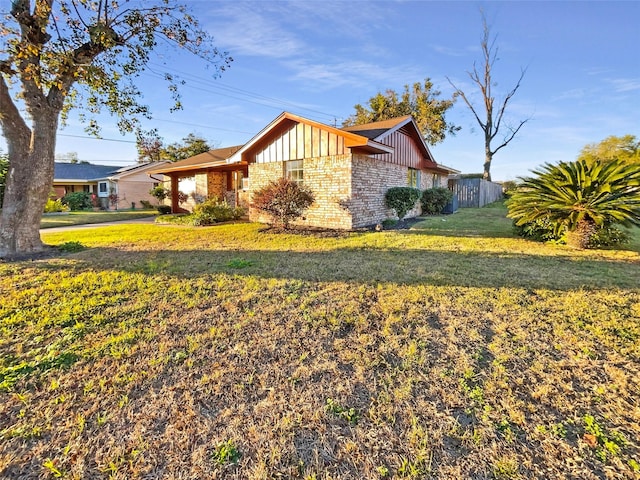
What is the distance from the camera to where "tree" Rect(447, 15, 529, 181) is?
23391 mm

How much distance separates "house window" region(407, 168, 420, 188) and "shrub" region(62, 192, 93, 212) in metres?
24.3

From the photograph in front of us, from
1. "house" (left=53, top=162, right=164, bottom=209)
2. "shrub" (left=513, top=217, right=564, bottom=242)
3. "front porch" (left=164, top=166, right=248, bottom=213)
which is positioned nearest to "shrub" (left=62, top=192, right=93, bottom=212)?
"house" (left=53, top=162, right=164, bottom=209)

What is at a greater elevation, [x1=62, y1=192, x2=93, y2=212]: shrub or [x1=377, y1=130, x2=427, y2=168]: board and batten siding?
[x1=377, y1=130, x2=427, y2=168]: board and batten siding

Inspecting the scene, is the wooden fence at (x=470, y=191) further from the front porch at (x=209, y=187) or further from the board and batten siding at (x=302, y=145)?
the front porch at (x=209, y=187)

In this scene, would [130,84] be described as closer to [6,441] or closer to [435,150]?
[6,441]

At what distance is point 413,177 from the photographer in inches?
602

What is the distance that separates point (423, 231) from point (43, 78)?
10378 mm

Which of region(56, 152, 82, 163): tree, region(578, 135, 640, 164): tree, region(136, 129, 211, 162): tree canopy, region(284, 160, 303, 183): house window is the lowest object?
region(284, 160, 303, 183): house window

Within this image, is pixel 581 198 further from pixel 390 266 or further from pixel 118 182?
pixel 118 182

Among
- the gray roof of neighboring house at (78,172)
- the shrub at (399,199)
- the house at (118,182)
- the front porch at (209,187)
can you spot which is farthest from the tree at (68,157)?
the shrub at (399,199)

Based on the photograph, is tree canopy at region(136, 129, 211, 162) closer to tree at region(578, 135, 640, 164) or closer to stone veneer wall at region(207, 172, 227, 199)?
stone veneer wall at region(207, 172, 227, 199)

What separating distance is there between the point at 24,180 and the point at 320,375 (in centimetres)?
763

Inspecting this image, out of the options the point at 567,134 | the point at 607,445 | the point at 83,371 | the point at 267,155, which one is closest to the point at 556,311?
the point at 607,445

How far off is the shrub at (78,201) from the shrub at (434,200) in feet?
82.6
